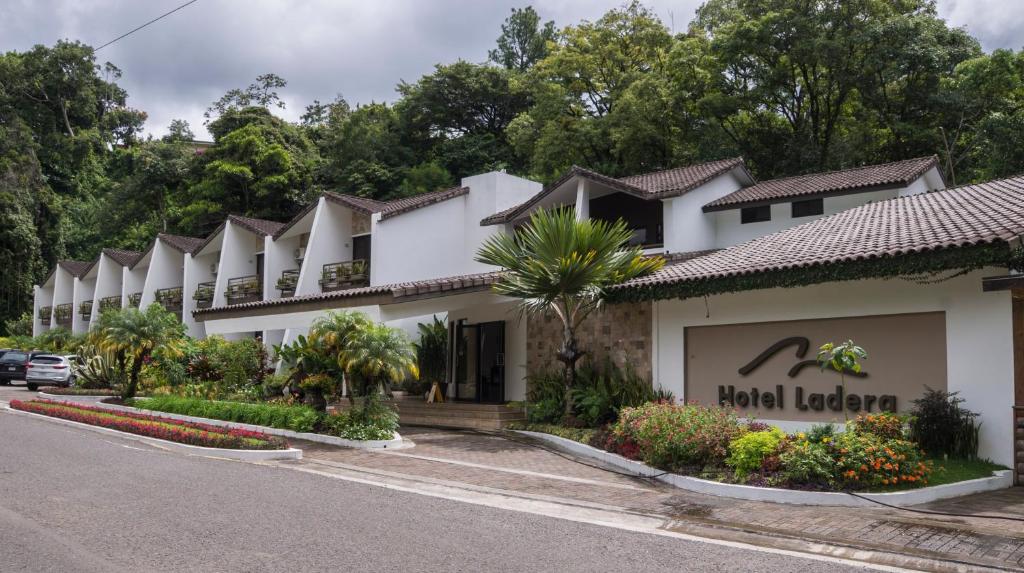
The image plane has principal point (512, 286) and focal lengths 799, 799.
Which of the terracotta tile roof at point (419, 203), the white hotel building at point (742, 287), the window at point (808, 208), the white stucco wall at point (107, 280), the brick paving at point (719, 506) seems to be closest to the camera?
the brick paving at point (719, 506)

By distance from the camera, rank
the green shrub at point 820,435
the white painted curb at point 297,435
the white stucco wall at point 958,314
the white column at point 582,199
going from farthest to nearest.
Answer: the white column at point 582,199, the white painted curb at point 297,435, the white stucco wall at point 958,314, the green shrub at point 820,435

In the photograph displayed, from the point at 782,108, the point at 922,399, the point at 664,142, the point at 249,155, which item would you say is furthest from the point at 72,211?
the point at 922,399

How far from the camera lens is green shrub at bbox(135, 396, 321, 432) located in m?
16.1

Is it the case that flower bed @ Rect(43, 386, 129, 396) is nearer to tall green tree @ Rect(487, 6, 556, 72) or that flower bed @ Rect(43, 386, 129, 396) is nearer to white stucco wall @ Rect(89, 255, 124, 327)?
white stucco wall @ Rect(89, 255, 124, 327)

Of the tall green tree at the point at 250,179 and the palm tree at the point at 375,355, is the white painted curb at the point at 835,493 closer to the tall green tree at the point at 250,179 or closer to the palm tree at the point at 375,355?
the palm tree at the point at 375,355

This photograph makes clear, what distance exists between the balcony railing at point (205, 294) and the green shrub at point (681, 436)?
28.4 m

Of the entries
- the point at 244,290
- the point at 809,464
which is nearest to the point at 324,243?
the point at 244,290

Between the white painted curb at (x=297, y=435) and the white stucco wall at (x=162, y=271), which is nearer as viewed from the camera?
the white painted curb at (x=297, y=435)

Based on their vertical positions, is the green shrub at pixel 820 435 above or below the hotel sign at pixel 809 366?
below

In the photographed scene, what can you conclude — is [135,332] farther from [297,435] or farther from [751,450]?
[751,450]

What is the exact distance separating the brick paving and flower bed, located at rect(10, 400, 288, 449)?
106 centimetres

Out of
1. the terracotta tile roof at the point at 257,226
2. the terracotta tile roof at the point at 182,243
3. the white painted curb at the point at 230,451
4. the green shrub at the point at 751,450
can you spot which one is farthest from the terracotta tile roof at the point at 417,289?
the terracotta tile roof at the point at 182,243

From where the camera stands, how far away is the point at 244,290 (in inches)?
1346

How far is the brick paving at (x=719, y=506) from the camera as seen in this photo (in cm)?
761
